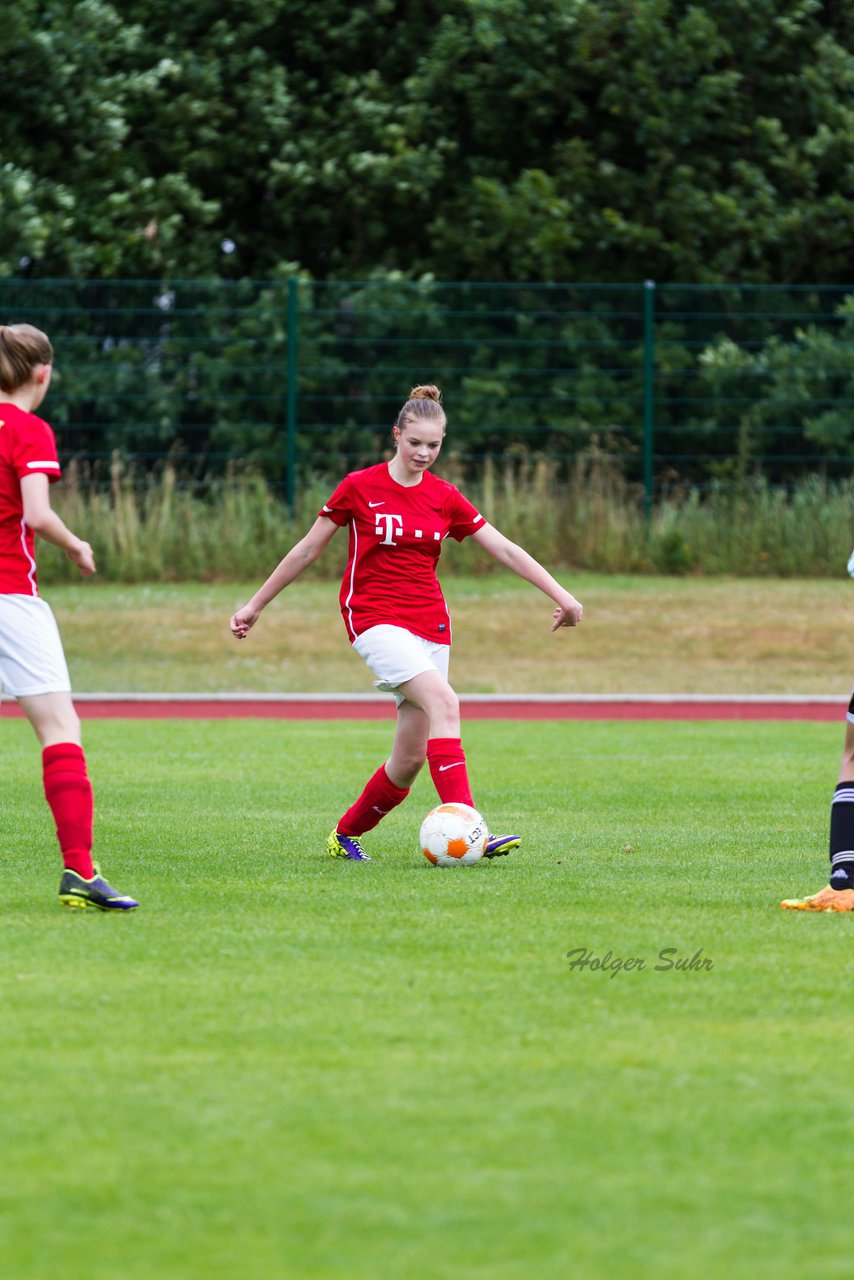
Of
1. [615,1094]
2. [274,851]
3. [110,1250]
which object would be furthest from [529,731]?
[110,1250]

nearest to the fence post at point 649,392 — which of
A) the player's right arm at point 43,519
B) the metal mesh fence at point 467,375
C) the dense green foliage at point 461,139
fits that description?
the metal mesh fence at point 467,375

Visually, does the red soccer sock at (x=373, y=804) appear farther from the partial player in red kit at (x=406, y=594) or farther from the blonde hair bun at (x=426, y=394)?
the blonde hair bun at (x=426, y=394)

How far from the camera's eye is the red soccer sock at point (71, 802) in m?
6.74

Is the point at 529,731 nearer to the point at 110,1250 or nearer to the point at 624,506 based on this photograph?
the point at 624,506

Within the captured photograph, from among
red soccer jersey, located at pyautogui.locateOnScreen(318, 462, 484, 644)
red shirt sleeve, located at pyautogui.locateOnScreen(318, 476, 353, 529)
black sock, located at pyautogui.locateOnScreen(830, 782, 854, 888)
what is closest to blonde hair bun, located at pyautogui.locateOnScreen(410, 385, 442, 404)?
red soccer jersey, located at pyautogui.locateOnScreen(318, 462, 484, 644)

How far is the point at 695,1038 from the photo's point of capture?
5.03m

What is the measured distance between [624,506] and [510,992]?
1712 cm

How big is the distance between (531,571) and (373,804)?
3.75 feet

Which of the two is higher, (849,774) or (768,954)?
(849,774)

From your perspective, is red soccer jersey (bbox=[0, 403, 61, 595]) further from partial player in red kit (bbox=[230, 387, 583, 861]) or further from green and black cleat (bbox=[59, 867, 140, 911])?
partial player in red kit (bbox=[230, 387, 583, 861])

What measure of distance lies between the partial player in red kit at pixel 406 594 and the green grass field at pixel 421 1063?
358 mm

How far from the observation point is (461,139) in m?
27.0

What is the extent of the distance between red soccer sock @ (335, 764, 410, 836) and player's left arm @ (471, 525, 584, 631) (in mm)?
922
